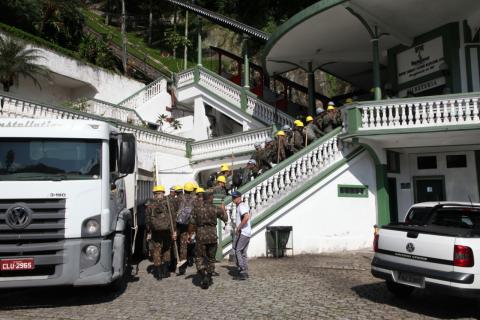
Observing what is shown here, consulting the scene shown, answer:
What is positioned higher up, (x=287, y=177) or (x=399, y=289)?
(x=287, y=177)

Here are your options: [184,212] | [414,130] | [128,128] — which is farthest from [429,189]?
[128,128]

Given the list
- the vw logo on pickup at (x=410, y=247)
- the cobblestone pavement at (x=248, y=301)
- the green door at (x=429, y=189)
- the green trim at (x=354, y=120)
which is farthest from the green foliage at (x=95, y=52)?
the vw logo on pickup at (x=410, y=247)

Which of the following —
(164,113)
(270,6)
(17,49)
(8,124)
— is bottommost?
(8,124)

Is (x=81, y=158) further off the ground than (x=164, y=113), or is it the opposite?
(x=164, y=113)

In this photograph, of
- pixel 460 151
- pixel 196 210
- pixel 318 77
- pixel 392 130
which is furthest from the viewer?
pixel 318 77

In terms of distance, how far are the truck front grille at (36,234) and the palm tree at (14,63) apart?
1476 centimetres

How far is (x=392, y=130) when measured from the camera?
11.9 meters

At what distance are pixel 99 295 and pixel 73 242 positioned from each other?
5.46ft

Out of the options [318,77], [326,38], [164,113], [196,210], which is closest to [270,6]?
[318,77]

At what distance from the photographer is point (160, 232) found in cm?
885

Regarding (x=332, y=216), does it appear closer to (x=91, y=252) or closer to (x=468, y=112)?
(x=468, y=112)

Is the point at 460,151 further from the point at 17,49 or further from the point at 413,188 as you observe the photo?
the point at 17,49

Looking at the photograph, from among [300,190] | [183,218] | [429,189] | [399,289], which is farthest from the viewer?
[429,189]

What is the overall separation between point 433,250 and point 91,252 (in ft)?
16.6
